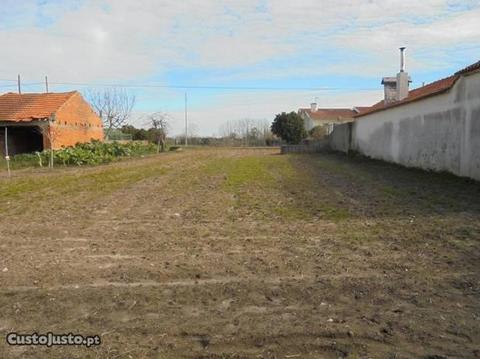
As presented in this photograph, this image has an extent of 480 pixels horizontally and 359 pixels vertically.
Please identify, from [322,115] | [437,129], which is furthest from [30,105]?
[322,115]

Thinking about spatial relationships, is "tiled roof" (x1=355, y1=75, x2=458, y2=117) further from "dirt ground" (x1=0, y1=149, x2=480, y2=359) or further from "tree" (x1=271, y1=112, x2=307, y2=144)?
"tree" (x1=271, y1=112, x2=307, y2=144)

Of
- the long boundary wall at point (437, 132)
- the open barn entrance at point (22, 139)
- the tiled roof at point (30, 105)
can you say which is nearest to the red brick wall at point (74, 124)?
the tiled roof at point (30, 105)

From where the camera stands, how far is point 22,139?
103ft

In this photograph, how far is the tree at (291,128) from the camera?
202 feet

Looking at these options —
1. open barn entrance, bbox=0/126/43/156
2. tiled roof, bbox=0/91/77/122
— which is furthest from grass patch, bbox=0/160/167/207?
open barn entrance, bbox=0/126/43/156

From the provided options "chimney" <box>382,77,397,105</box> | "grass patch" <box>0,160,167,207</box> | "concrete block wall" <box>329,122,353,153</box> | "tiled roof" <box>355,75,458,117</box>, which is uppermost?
"chimney" <box>382,77,397,105</box>

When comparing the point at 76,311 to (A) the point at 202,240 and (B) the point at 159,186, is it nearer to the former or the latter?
(A) the point at 202,240

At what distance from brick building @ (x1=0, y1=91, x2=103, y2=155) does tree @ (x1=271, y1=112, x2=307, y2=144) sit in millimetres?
30636

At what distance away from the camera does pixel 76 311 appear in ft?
13.9

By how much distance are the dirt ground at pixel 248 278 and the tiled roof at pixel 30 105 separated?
21.1m

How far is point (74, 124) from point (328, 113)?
54.9 metres

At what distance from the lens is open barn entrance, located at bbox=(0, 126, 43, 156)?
98.3 feet

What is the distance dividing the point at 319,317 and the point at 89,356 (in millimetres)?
1834

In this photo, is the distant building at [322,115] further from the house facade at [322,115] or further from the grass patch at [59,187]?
the grass patch at [59,187]
